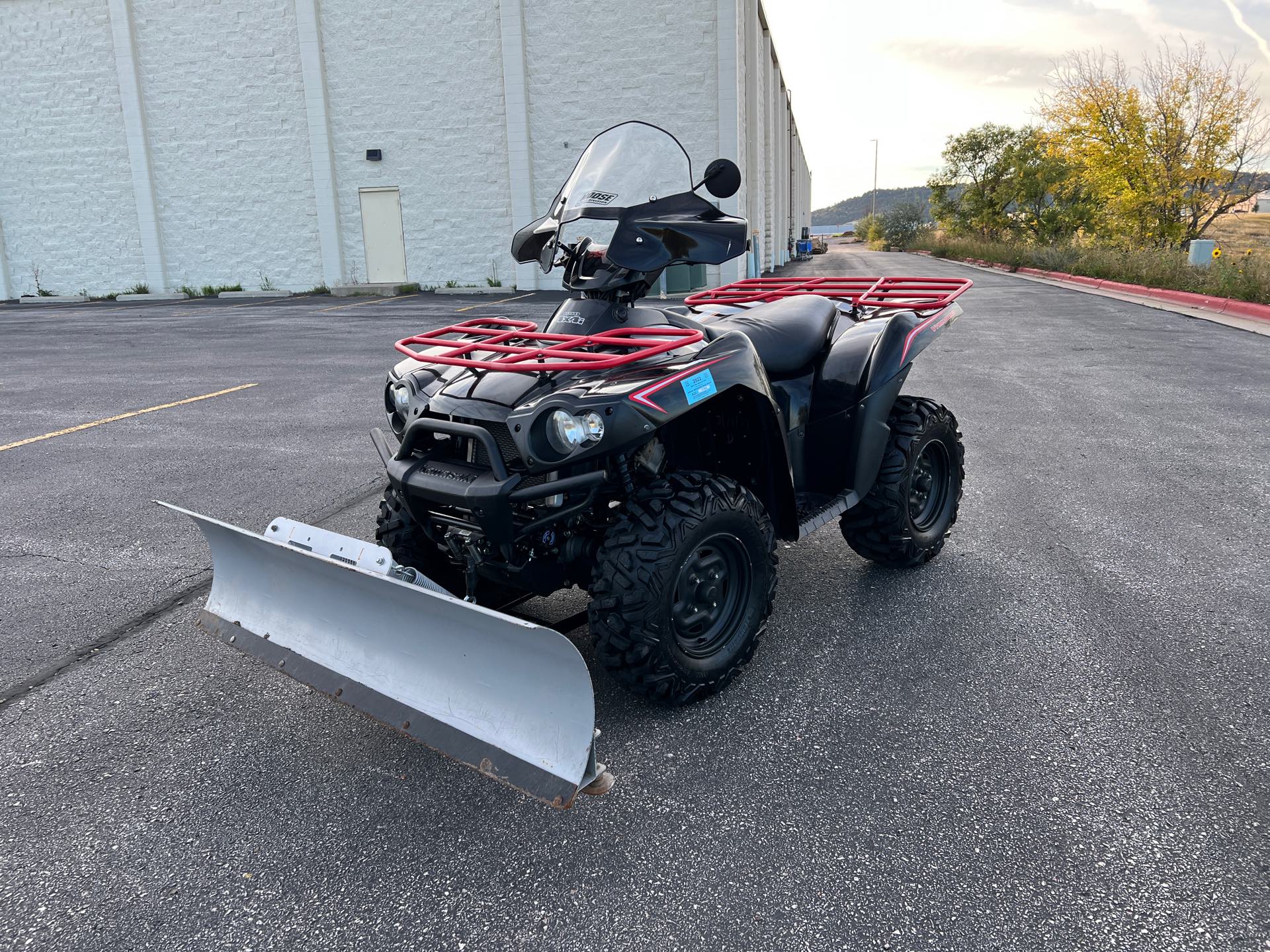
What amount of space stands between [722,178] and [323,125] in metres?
22.9

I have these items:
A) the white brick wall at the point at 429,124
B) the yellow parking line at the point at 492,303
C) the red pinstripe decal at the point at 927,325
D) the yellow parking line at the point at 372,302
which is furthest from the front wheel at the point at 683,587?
the white brick wall at the point at 429,124

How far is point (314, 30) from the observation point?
73.8 ft

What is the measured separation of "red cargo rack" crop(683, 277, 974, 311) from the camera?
451 centimetres

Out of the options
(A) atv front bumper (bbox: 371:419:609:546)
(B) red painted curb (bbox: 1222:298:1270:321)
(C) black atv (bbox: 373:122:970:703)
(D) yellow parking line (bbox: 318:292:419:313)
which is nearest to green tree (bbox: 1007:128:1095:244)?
(B) red painted curb (bbox: 1222:298:1270:321)

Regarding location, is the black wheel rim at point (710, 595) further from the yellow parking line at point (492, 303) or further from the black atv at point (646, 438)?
the yellow parking line at point (492, 303)

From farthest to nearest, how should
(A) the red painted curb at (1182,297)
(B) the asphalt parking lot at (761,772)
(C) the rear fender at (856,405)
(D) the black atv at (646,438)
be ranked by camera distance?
(A) the red painted curb at (1182,297)
(C) the rear fender at (856,405)
(D) the black atv at (646,438)
(B) the asphalt parking lot at (761,772)

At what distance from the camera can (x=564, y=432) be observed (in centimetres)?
267

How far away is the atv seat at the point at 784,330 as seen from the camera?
3.74m

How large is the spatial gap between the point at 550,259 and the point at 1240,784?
2837 millimetres

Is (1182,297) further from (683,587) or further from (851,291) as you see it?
(683,587)

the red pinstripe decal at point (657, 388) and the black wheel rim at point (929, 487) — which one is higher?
the red pinstripe decal at point (657, 388)

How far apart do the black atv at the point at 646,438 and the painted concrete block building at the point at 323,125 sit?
18119 mm

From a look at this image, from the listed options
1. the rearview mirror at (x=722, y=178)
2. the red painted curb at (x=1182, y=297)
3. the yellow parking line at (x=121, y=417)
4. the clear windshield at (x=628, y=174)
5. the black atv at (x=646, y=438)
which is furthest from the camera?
the red painted curb at (x=1182, y=297)

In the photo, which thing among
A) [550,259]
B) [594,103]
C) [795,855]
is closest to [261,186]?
[594,103]
